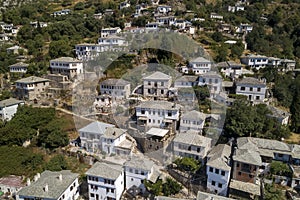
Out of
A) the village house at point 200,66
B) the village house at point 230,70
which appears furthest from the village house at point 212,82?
the village house at point 230,70

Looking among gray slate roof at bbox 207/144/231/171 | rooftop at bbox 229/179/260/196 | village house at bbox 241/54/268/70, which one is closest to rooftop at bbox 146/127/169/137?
gray slate roof at bbox 207/144/231/171

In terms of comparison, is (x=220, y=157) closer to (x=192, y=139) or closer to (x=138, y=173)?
(x=192, y=139)

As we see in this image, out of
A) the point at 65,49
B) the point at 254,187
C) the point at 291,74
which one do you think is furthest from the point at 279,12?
the point at 254,187

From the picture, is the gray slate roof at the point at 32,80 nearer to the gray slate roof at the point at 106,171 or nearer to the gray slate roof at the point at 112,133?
the gray slate roof at the point at 112,133

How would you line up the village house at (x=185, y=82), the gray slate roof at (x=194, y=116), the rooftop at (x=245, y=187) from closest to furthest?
1. the rooftop at (x=245, y=187)
2. the gray slate roof at (x=194, y=116)
3. the village house at (x=185, y=82)

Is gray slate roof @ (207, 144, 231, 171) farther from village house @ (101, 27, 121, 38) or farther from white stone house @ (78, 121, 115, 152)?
village house @ (101, 27, 121, 38)

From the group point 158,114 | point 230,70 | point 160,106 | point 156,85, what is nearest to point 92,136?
point 158,114
